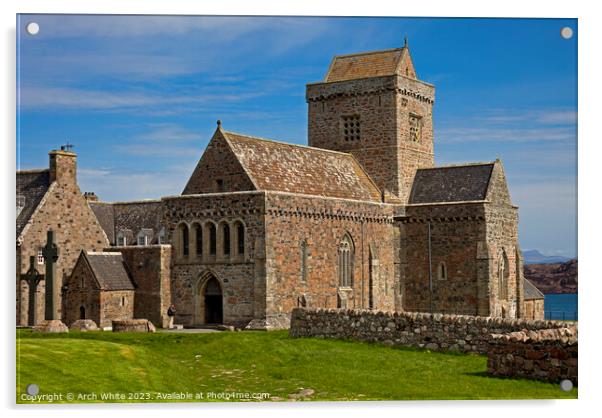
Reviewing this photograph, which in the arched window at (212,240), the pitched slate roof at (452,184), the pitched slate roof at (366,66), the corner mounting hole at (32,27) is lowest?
the arched window at (212,240)

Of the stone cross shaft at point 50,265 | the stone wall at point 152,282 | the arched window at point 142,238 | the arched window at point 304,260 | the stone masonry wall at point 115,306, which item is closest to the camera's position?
the stone cross shaft at point 50,265

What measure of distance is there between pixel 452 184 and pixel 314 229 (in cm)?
1012

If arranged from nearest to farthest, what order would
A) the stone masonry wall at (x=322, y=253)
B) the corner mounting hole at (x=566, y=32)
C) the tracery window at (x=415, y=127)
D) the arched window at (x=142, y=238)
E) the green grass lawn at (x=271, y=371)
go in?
the green grass lawn at (x=271, y=371) → the corner mounting hole at (x=566, y=32) → the stone masonry wall at (x=322, y=253) → the tracery window at (x=415, y=127) → the arched window at (x=142, y=238)

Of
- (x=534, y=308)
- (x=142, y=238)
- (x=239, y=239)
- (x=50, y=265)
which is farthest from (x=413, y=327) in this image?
(x=534, y=308)

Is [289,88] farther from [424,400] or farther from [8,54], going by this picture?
[424,400]

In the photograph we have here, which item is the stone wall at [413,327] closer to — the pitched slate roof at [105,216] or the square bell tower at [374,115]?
the square bell tower at [374,115]

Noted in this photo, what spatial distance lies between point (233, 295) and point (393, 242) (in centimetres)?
1088

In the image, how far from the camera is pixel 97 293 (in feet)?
148

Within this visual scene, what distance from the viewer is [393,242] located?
52156mm

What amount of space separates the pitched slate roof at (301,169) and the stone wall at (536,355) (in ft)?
69.2

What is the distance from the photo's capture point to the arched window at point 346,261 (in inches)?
1918

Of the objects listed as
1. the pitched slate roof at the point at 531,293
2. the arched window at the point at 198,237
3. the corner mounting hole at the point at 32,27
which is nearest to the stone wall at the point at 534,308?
the pitched slate roof at the point at 531,293

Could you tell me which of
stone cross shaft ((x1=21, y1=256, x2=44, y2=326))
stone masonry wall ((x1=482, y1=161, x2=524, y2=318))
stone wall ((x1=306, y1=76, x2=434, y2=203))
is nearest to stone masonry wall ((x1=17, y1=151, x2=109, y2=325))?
stone cross shaft ((x1=21, y1=256, x2=44, y2=326))

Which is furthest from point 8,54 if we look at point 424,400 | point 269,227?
point 269,227
